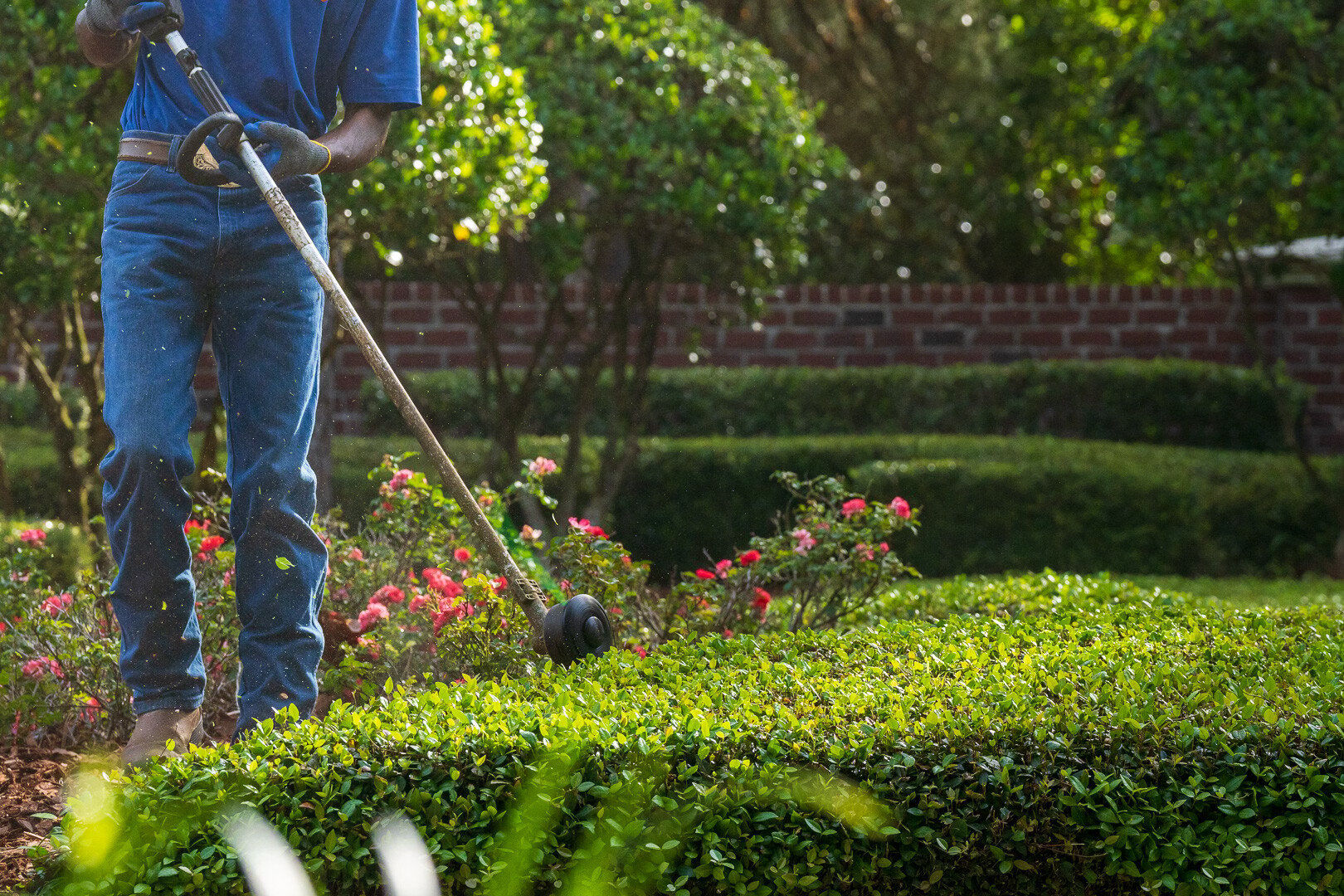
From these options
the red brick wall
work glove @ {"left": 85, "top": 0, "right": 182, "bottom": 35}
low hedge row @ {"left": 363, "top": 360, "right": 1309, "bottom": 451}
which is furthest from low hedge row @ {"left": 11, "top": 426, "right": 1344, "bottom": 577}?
work glove @ {"left": 85, "top": 0, "right": 182, "bottom": 35}

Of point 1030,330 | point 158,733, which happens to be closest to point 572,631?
point 158,733

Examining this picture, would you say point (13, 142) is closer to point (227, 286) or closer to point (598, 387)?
point (227, 286)

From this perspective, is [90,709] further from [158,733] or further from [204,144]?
[204,144]

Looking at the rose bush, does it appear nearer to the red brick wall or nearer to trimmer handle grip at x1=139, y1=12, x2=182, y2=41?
trimmer handle grip at x1=139, y1=12, x2=182, y2=41

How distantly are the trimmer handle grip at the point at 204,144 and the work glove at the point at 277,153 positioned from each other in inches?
1.1

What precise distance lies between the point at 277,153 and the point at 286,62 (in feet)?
0.81

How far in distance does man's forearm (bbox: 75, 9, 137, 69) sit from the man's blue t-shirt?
0.05 meters

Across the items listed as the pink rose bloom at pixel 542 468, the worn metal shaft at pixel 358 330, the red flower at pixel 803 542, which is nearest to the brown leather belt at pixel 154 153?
the worn metal shaft at pixel 358 330

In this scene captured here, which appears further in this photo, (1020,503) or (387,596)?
(1020,503)

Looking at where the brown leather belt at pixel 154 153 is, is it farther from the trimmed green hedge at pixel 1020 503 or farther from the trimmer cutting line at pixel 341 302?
the trimmed green hedge at pixel 1020 503

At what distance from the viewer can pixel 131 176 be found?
11.1ft

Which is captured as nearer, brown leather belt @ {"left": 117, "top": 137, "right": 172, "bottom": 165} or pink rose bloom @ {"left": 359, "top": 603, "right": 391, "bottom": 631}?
brown leather belt @ {"left": 117, "top": 137, "right": 172, "bottom": 165}

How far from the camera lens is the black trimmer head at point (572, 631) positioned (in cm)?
341

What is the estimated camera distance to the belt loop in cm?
329
